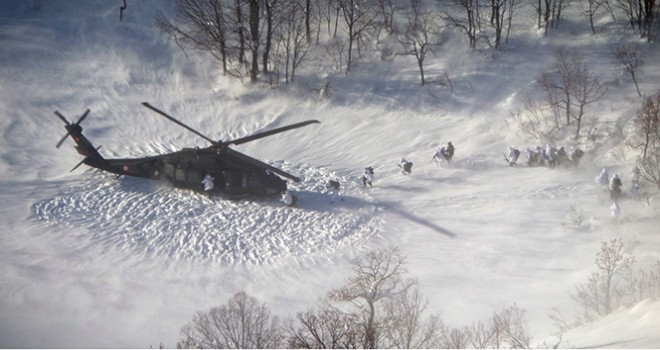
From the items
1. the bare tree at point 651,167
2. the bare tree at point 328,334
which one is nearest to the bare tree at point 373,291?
the bare tree at point 328,334

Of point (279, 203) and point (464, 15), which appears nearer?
point (279, 203)

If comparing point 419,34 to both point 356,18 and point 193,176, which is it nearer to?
point 356,18

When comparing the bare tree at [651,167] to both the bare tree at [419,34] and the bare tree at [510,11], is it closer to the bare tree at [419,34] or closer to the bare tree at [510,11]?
the bare tree at [419,34]

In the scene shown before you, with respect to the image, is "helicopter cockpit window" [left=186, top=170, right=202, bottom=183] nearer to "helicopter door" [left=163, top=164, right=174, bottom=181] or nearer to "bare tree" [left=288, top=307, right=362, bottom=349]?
"helicopter door" [left=163, top=164, right=174, bottom=181]

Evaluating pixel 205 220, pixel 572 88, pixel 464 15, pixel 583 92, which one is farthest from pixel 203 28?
pixel 583 92

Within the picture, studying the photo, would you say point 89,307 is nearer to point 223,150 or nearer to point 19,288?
point 19,288
